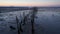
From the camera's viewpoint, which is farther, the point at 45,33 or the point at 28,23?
the point at 28,23

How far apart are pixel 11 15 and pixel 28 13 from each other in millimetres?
2618

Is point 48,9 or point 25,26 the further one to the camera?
point 48,9

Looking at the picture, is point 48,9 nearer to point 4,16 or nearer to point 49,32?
point 4,16

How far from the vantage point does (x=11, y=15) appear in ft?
48.4

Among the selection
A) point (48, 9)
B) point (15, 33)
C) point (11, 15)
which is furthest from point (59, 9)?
point (15, 33)

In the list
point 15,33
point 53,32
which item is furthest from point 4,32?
point 53,32

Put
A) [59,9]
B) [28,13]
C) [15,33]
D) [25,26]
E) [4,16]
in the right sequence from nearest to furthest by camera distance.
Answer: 1. [15,33]
2. [25,26]
3. [28,13]
4. [4,16]
5. [59,9]

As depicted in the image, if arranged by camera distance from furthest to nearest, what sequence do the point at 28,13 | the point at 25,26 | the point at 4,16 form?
the point at 4,16, the point at 28,13, the point at 25,26

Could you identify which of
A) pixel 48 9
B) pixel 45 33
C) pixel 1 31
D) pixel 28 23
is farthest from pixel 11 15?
pixel 48 9

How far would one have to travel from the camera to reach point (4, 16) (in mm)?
13977

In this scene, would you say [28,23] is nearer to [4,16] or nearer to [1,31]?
[1,31]

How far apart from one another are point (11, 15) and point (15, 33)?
6020 millimetres

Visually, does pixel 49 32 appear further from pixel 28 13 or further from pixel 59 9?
pixel 59 9

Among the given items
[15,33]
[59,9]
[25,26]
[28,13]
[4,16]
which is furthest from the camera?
[59,9]
